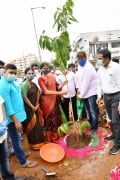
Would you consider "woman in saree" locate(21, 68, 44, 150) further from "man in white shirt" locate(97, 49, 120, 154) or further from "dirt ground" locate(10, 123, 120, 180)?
"man in white shirt" locate(97, 49, 120, 154)

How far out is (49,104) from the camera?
514 cm

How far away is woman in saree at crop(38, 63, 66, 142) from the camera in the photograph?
5023 mm

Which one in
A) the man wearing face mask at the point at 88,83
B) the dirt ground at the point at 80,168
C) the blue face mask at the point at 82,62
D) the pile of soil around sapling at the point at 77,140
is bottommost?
the pile of soil around sapling at the point at 77,140

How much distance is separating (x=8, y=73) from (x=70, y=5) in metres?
1.70

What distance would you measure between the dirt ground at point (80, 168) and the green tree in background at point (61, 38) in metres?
1.76

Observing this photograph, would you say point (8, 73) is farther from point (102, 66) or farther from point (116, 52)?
point (116, 52)

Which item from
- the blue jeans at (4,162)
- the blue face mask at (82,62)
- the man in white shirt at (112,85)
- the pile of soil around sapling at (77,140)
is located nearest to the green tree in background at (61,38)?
the blue face mask at (82,62)

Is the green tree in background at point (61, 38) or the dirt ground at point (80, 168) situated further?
the green tree in background at point (61, 38)

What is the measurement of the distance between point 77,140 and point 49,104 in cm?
87

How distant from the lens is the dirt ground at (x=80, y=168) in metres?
3.76

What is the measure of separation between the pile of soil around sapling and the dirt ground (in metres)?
0.49

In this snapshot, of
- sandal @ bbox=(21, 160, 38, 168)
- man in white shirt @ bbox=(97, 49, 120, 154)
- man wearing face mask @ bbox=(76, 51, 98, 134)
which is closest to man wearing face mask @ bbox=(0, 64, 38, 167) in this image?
sandal @ bbox=(21, 160, 38, 168)

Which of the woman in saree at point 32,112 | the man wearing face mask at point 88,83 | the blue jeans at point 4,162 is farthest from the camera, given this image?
the man wearing face mask at point 88,83

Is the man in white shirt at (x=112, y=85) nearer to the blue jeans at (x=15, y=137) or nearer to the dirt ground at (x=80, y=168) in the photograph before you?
the dirt ground at (x=80, y=168)
